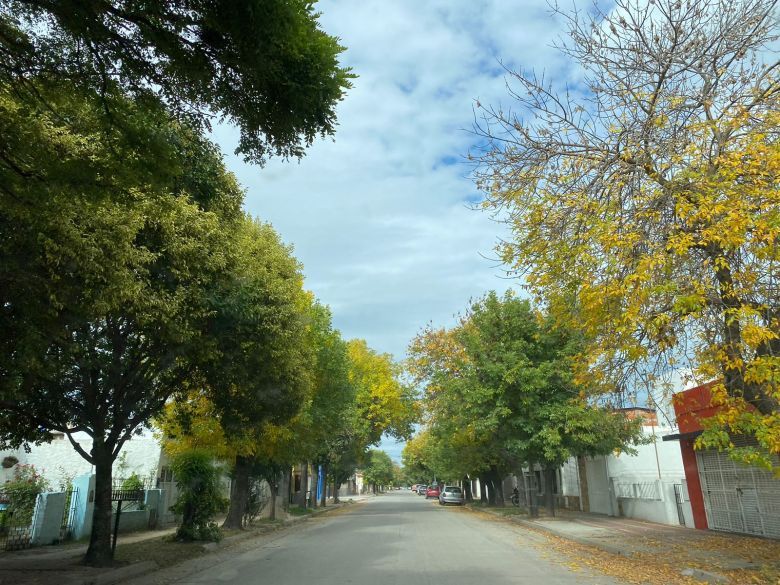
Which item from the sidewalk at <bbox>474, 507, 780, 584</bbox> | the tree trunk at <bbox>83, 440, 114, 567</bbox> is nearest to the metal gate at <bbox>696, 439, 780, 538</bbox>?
the sidewalk at <bbox>474, 507, 780, 584</bbox>

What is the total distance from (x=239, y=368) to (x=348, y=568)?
15.0 feet

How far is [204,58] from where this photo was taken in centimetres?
573

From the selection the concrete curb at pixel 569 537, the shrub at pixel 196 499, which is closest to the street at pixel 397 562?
the concrete curb at pixel 569 537

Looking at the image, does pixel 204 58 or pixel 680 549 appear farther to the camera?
pixel 680 549

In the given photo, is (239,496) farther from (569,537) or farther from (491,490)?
(491,490)

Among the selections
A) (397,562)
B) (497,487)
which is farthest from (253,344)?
(497,487)

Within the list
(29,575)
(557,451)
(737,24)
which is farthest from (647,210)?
(557,451)

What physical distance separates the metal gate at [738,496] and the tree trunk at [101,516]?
15026 mm

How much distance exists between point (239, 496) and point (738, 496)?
630 inches

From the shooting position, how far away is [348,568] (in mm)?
11805

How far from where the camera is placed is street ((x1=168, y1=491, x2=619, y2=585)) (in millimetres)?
10516

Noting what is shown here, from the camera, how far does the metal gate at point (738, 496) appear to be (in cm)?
1510

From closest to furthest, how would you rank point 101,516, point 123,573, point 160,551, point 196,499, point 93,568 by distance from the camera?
point 123,573 → point 93,568 → point 101,516 → point 160,551 → point 196,499

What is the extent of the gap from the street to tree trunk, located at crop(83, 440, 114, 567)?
1928mm
